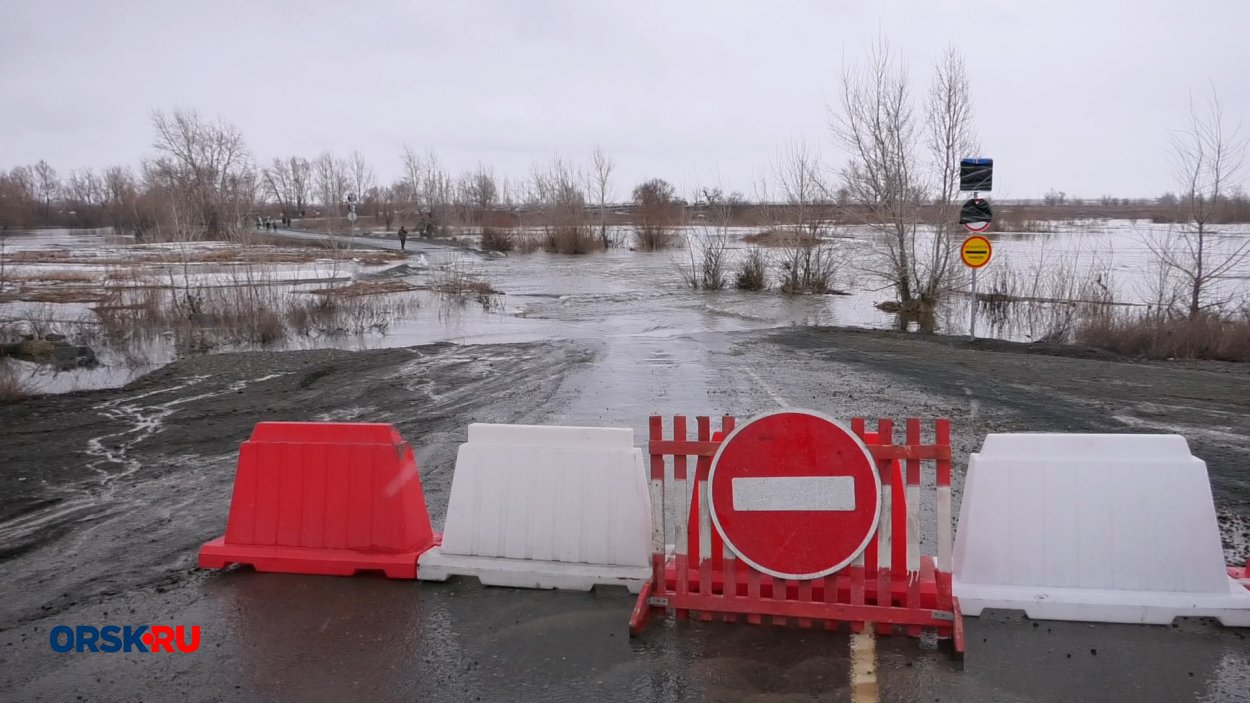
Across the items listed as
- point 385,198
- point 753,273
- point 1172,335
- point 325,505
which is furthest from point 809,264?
point 385,198

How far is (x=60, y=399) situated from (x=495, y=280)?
25445mm

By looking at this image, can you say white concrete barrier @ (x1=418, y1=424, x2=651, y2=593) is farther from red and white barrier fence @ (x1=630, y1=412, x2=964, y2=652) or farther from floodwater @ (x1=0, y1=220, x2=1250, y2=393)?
floodwater @ (x1=0, y1=220, x2=1250, y2=393)

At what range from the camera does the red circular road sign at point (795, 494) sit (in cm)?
433

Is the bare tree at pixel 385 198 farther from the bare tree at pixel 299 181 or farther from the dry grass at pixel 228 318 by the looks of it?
the dry grass at pixel 228 318

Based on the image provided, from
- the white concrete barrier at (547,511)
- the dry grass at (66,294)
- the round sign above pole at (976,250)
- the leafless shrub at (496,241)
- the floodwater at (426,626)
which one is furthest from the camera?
the leafless shrub at (496,241)

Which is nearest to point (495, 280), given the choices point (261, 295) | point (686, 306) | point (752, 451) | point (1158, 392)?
point (686, 306)

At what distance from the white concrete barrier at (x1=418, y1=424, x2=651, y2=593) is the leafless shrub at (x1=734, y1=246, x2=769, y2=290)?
84.8ft

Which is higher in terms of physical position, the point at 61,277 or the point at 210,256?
the point at 210,256

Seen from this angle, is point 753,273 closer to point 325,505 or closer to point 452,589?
point 325,505

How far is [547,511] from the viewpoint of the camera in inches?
202

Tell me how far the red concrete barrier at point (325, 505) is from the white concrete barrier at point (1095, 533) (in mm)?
3246

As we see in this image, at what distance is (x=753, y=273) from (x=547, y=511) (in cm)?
2605

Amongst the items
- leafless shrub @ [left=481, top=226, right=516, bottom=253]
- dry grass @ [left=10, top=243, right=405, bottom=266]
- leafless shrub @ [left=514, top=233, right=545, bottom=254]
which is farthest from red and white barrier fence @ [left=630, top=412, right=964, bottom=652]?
leafless shrub @ [left=481, top=226, right=516, bottom=253]

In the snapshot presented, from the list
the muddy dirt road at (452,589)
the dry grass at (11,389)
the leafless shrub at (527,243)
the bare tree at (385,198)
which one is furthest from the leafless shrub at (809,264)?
the bare tree at (385,198)
